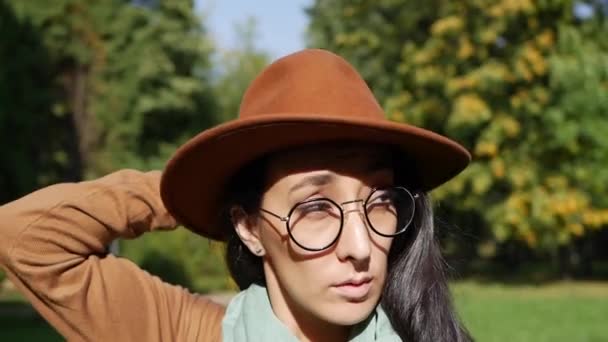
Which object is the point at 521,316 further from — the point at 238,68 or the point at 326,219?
the point at 238,68

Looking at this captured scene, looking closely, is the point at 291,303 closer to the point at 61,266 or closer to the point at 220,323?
the point at 220,323

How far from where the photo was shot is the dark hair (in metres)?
1.97

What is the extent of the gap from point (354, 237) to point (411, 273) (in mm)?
330

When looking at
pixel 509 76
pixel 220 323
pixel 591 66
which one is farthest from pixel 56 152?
pixel 220 323

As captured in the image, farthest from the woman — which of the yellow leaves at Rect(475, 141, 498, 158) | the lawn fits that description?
the yellow leaves at Rect(475, 141, 498, 158)

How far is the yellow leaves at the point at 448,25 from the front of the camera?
18.8 meters

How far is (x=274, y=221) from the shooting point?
181cm

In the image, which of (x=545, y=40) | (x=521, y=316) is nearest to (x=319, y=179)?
(x=521, y=316)

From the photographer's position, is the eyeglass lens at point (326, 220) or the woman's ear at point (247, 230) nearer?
the eyeglass lens at point (326, 220)

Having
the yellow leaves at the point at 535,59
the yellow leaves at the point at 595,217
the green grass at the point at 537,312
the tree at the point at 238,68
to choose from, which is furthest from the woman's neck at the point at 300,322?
the tree at the point at 238,68

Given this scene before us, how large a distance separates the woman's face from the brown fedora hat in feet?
0.13

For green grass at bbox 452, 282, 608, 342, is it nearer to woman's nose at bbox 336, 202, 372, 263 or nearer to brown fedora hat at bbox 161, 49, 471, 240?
brown fedora hat at bbox 161, 49, 471, 240

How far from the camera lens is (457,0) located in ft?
62.8

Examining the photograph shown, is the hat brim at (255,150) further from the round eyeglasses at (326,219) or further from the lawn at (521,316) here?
the lawn at (521,316)
